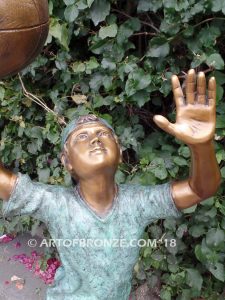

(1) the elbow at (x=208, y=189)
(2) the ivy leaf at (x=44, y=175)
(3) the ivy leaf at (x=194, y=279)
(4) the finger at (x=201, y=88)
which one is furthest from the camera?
(2) the ivy leaf at (x=44, y=175)

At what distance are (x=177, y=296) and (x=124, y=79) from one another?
1389 millimetres

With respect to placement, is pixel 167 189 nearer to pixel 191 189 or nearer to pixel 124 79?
pixel 191 189

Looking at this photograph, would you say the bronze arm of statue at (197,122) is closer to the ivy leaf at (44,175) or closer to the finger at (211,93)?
the finger at (211,93)

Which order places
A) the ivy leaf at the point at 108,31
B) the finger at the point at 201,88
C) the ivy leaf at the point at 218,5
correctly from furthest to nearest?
the ivy leaf at the point at 108,31, the ivy leaf at the point at 218,5, the finger at the point at 201,88

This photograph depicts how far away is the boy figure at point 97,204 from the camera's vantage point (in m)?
1.65

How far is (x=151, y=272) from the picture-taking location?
2.94m

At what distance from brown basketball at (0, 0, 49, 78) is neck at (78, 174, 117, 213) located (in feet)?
1.62

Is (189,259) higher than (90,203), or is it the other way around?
(90,203)

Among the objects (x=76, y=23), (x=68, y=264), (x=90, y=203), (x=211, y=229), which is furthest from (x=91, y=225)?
(x=76, y=23)

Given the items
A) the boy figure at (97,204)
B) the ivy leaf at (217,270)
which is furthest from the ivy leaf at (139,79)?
the ivy leaf at (217,270)

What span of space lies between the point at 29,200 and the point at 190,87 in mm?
721

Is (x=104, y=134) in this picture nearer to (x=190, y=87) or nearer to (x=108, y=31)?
(x=190, y=87)

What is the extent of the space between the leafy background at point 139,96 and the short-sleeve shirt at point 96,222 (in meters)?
0.71

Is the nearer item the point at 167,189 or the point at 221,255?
the point at 167,189
